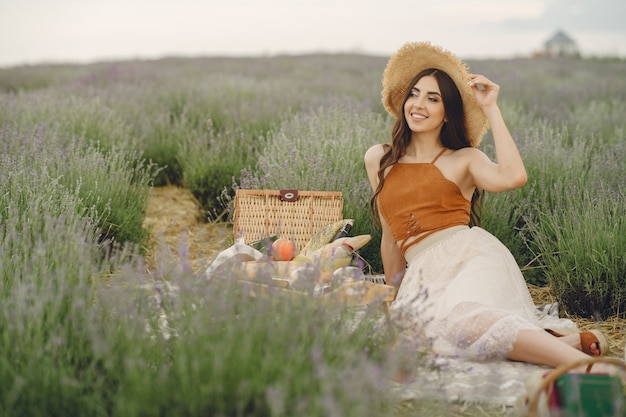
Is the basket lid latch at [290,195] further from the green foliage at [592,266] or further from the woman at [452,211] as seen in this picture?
the green foliage at [592,266]

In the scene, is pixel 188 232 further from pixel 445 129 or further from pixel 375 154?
pixel 445 129

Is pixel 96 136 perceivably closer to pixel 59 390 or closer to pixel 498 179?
pixel 498 179

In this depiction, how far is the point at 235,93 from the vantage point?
9.01 metres

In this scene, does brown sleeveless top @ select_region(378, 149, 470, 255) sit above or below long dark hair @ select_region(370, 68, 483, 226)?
below

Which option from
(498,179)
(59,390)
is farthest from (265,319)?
(498,179)

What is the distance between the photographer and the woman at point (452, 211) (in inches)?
122

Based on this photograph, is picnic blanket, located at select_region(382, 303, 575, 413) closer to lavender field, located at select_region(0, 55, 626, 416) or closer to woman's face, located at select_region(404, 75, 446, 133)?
lavender field, located at select_region(0, 55, 626, 416)

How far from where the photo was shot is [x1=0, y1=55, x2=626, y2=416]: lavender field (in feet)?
6.73

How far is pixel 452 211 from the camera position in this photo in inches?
145

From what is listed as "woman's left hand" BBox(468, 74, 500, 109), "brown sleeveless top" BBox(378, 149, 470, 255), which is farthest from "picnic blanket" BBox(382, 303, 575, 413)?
"woman's left hand" BBox(468, 74, 500, 109)

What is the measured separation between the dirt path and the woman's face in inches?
67.0

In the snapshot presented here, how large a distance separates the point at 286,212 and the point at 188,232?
160 cm

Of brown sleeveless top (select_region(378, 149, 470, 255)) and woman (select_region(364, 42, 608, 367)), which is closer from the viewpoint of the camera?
woman (select_region(364, 42, 608, 367))

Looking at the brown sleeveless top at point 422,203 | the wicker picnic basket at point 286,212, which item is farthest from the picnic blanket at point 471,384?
the wicker picnic basket at point 286,212
